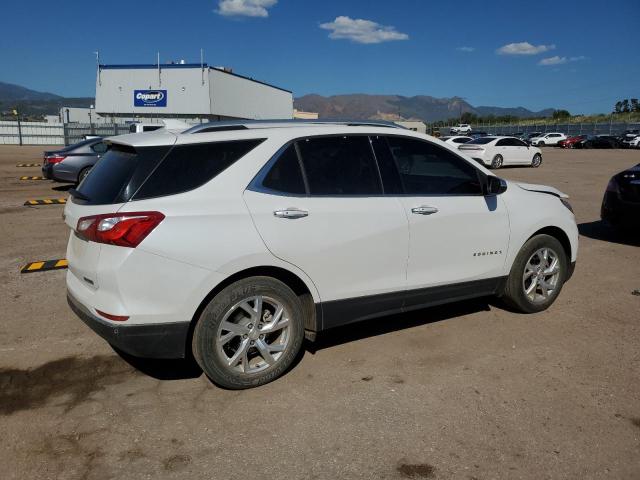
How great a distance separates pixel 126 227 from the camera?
313 centimetres

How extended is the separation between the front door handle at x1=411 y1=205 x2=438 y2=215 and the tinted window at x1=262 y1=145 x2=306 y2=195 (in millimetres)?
946

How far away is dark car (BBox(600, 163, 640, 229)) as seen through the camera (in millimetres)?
7723

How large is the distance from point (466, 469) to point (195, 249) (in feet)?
6.50

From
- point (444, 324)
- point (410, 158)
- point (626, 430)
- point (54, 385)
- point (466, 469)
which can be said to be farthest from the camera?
point (444, 324)

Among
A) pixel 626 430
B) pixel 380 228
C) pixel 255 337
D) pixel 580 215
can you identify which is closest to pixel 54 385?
pixel 255 337

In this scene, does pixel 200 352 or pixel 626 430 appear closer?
pixel 626 430

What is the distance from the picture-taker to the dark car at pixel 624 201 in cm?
772

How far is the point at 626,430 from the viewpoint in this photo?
10.3 feet

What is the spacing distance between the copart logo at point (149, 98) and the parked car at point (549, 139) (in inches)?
1432

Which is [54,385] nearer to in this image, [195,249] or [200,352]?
[200,352]

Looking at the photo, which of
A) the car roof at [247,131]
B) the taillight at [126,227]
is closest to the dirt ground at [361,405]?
the taillight at [126,227]

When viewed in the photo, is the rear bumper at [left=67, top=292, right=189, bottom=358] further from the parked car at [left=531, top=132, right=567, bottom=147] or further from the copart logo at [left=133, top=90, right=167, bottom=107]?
the parked car at [left=531, top=132, right=567, bottom=147]

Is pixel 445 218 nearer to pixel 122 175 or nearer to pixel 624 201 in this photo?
pixel 122 175

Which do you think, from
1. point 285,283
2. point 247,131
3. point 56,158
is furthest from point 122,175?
point 56,158
